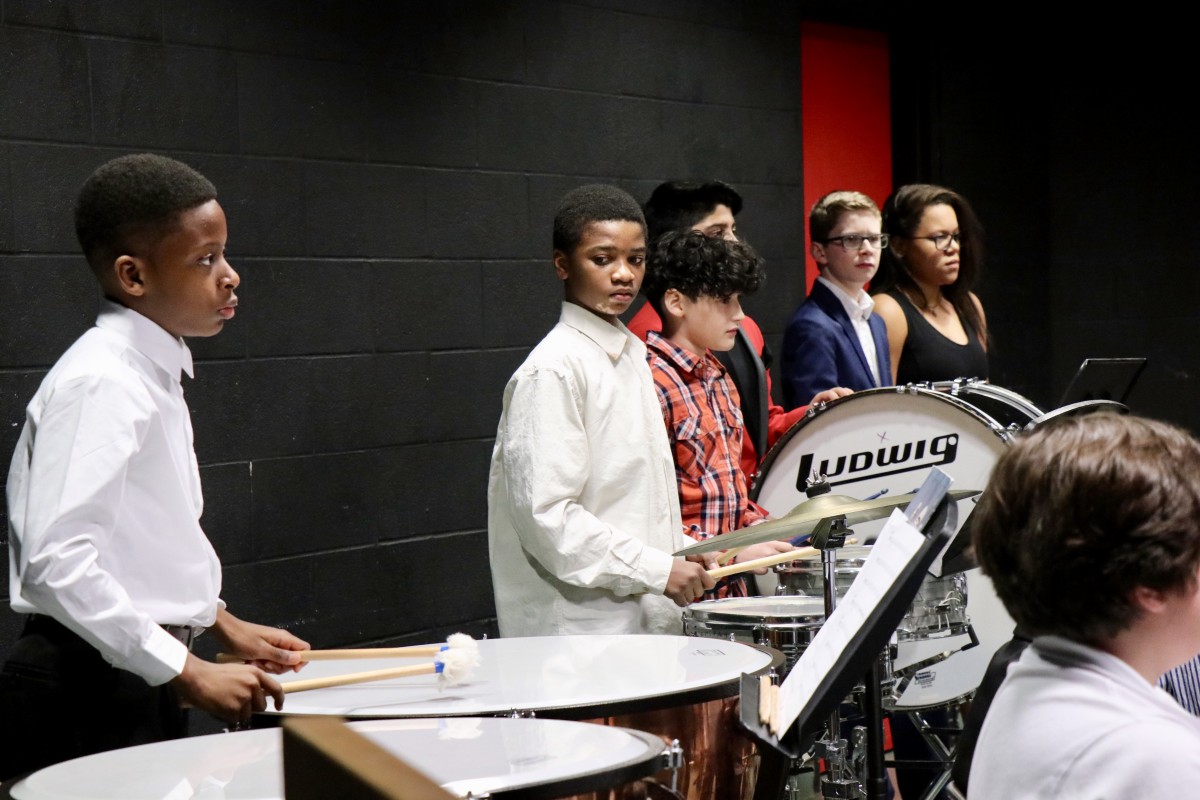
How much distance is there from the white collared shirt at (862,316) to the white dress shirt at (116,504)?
2119mm

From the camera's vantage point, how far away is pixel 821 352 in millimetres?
3627

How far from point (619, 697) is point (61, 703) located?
73 centimetres

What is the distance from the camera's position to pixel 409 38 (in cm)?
354

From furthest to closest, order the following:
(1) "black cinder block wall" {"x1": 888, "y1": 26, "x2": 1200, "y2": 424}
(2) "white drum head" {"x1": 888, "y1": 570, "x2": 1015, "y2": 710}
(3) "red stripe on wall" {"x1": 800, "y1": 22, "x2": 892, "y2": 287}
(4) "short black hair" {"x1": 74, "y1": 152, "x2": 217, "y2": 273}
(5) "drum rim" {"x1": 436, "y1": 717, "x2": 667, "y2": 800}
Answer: (1) "black cinder block wall" {"x1": 888, "y1": 26, "x2": 1200, "y2": 424}
(3) "red stripe on wall" {"x1": 800, "y1": 22, "x2": 892, "y2": 287}
(2) "white drum head" {"x1": 888, "y1": 570, "x2": 1015, "y2": 710}
(4) "short black hair" {"x1": 74, "y1": 152, "x2": 217, "y2": 273}
(5) "drum rim" {"x1": 436, "y1": 717, "x2": 667, "y2": 800}

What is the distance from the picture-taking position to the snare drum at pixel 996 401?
3.19 metres

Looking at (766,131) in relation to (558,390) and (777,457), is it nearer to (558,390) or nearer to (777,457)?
(777,457)

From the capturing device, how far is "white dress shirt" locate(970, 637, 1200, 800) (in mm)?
1034

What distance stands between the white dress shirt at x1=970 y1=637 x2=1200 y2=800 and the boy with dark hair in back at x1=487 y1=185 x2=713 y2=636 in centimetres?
127

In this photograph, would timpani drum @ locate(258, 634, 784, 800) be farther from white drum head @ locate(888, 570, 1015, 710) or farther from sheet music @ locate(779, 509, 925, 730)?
white drum head @ locate(888, 570, 1015, 710)

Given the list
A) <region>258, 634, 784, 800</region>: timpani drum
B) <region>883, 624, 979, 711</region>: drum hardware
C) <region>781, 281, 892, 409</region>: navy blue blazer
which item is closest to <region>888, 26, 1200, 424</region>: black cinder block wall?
<region>781, 281, 892, 409</region>: navy blue blazer

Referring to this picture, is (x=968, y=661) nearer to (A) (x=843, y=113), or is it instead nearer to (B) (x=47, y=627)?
(B) (x=47, y=627)

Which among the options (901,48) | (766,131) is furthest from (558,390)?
(901,48)

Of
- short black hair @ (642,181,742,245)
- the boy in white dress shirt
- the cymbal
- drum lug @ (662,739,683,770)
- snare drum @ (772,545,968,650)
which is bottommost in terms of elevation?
snare drum @ (772,545,968,650)

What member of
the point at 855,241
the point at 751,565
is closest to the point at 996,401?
the point at 855,241
